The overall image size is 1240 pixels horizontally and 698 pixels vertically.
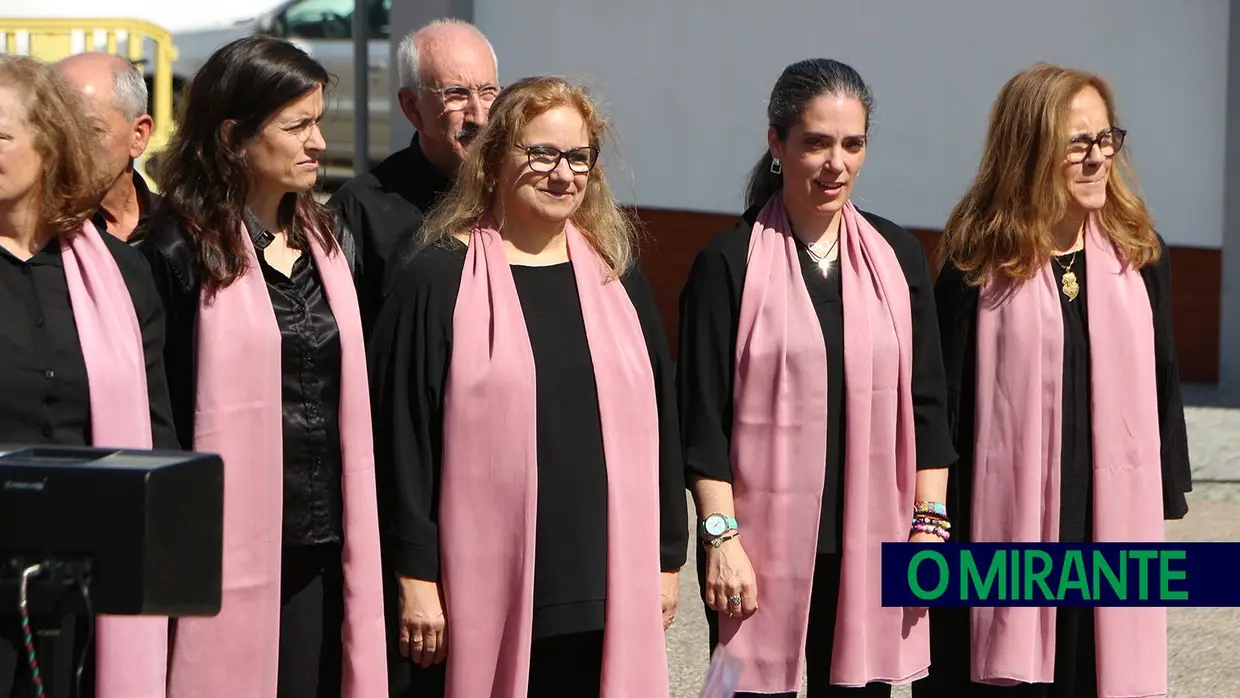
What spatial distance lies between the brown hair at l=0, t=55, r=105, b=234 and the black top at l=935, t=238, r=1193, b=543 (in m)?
2.12

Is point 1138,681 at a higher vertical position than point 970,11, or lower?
lower

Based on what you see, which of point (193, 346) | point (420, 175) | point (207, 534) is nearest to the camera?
point (207, 534)

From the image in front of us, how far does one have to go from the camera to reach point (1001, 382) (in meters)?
4.51

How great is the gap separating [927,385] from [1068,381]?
0.40 metres

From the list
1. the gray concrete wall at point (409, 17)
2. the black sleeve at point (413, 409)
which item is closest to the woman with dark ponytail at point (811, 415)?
the black sleeve at point (413, 409)

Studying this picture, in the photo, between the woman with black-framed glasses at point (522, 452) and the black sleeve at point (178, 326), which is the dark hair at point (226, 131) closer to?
the black sleeve at point (178, 326)

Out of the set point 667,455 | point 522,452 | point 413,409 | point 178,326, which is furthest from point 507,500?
point 178,326

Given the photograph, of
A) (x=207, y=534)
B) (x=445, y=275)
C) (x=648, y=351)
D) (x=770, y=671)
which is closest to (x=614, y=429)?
(x=648, y=351)

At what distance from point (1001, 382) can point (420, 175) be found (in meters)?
1.63

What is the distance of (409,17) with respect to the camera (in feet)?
38.0

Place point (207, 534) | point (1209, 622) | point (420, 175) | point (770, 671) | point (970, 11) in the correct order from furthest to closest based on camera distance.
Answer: point (970, 11)
point (1209, 622)
point (420, 175)
point (770, 671)
point (207, 534)

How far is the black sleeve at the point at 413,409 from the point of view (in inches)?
155

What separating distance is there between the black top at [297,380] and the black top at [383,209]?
388 millimetres

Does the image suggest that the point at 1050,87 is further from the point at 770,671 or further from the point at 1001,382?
the point at 770,671
